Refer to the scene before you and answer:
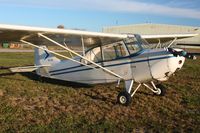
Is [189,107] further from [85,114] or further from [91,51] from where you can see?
[91,51]

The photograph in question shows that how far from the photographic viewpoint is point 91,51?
34.3 feet

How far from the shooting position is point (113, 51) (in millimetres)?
9836

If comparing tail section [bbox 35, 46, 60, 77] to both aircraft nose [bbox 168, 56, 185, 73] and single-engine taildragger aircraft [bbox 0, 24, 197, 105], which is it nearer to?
single-engine taildragger aircraft [bbox 0, 24, 197, 105]

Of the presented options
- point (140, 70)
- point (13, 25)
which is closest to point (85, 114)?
point (140, 70)

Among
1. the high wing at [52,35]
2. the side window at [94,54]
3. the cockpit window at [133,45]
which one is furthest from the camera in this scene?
the side window at [94,54]

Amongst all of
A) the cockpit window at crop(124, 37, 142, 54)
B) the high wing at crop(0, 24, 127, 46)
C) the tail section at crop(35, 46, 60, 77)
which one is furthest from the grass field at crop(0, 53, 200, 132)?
the high wing at crop(0, 24, 127, 46)

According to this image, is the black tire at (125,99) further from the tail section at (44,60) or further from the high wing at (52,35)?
the tail section at (44,60)

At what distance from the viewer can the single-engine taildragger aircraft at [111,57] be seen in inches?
337

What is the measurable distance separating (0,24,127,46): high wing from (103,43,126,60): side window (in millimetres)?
218

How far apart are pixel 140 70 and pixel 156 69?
0.50m

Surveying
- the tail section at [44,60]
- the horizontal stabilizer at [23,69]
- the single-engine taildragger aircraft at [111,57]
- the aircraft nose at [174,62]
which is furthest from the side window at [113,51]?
the horizontal stabilizer at [23,69]

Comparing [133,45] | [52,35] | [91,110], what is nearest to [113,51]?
[133,45]

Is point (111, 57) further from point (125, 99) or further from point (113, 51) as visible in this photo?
point (125, 99)

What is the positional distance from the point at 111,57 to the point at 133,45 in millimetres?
859
